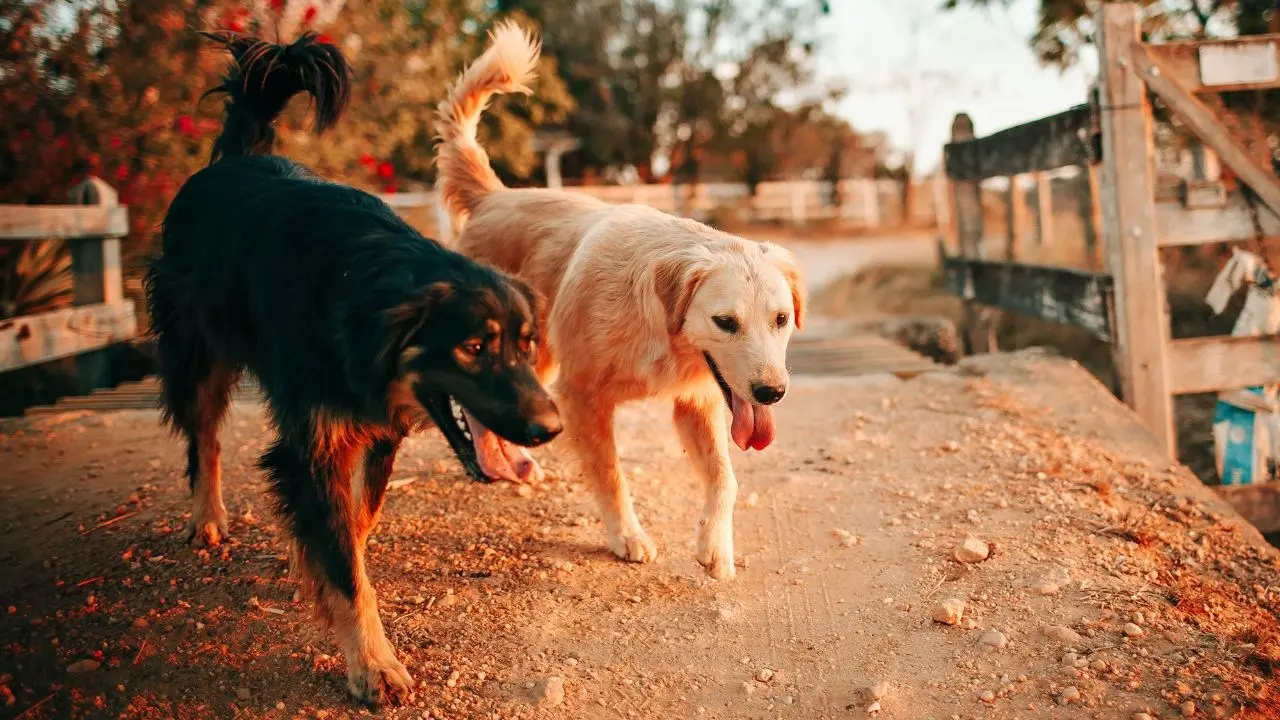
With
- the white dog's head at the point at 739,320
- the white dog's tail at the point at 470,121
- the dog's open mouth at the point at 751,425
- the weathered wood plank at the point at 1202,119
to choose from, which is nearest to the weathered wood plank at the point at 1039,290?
the weathered wood plank at the point at 1202,119

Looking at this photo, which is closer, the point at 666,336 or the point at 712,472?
the point at 666,336

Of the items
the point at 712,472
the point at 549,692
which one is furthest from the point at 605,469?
the point at 549,692

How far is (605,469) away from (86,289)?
5056 mm

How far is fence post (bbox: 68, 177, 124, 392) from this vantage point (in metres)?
6.97

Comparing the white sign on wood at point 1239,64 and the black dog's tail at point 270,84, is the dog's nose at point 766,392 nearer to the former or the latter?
the black dog's tail at point 270,84

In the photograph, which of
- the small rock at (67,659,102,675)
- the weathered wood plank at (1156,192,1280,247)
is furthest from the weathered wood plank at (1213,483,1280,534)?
the small rock at (67,659,102,675)

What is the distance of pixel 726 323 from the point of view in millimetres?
3680

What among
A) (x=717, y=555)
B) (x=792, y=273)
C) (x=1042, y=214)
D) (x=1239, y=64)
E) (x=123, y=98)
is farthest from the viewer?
(x=1042, y=214)

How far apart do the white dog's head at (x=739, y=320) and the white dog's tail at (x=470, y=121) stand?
6.58 ft

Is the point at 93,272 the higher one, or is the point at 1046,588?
the point at 93,272

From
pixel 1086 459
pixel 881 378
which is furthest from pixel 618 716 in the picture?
pixel 881 378

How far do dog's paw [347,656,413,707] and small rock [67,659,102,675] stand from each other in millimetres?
856

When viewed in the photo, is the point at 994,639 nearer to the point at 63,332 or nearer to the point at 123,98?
the point at 63,332

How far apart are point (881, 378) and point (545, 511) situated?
128 inches
